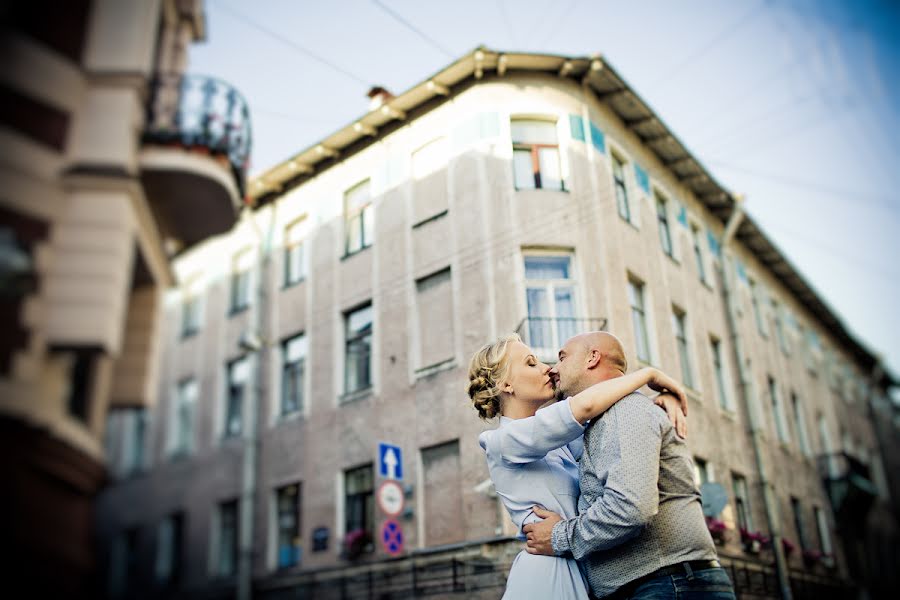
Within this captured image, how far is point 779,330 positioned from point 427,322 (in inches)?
558

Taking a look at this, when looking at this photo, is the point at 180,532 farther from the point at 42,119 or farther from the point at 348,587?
the point at 42,119

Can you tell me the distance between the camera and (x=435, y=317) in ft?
34.6

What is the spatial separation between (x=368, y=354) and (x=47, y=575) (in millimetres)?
8373

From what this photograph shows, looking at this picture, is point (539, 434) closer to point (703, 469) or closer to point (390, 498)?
point (390, 498)

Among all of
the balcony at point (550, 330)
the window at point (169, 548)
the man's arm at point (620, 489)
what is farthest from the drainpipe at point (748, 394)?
the man's arm at point (620, 489)

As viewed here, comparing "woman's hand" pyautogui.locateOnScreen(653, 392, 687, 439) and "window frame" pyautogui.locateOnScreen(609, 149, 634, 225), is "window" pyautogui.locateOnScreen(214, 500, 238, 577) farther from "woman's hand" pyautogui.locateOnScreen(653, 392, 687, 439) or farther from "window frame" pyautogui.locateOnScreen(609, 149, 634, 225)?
"woman's hand" pyautogui.locateOnScreen(653, 392, 687, 439)

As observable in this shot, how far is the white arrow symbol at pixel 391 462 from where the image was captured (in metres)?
10.2

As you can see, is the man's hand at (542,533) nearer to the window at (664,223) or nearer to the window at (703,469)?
the window at (703,469)

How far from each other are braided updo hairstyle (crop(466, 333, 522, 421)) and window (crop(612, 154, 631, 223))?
9292 millimetres

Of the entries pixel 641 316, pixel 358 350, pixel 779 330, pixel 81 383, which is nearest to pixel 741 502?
pixel 641 316

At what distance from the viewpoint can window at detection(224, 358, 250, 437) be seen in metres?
13.8

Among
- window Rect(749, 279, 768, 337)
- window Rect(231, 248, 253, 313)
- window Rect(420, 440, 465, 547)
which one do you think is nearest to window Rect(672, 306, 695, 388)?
window Rect(420, 440, 465, 547)

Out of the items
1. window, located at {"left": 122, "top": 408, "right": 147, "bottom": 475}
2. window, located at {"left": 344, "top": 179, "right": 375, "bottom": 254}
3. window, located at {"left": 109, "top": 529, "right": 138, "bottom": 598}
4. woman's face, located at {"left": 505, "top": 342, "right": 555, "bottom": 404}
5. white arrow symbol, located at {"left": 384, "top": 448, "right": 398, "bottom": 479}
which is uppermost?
window, located at {"left": 344, "top": 179, "right": 375, "bottom": 254}

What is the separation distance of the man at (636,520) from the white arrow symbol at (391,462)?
24.3 feet
